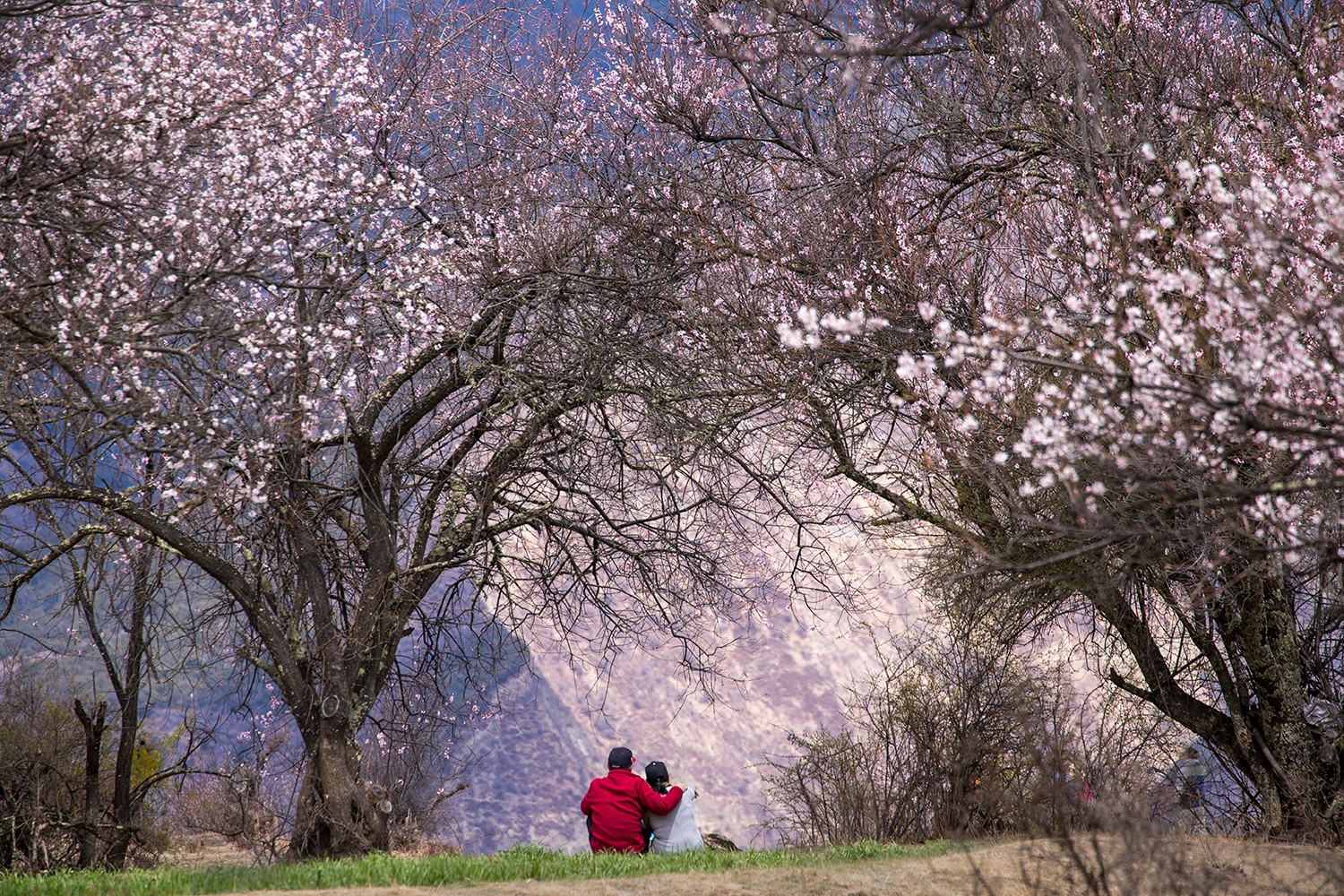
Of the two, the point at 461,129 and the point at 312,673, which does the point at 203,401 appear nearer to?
the point at 312,673

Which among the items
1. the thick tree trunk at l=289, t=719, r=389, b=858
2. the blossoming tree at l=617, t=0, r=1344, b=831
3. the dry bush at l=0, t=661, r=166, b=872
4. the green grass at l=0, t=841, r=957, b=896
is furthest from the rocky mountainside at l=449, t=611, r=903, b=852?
the green grass at l=0, t=841, r=957, b=896

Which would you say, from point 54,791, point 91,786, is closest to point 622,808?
point 91,786

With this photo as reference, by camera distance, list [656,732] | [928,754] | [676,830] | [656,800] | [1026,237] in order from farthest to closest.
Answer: [656,732] < [928,754] < [676,830] < [656,800] < [1026,237]

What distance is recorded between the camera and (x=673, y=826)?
9.04 m

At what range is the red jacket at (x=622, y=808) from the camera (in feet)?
29.1

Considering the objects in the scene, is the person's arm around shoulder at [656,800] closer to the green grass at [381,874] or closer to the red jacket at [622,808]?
the red jacket at [622,808]

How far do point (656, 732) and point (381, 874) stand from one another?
2786 centimetres

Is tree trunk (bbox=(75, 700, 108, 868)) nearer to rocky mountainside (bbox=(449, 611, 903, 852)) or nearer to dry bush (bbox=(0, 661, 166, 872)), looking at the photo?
dry bush (bbox=(0, 661, 166, 872))

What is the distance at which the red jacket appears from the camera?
886 centimetres

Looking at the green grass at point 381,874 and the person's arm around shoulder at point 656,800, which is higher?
the person's arm around shoulder at point 656,800

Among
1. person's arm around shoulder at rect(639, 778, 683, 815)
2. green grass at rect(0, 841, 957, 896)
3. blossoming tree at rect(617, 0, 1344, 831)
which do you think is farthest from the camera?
person's arm around shoulder at rect(639, 778, 683, 815)

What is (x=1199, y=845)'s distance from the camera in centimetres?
806

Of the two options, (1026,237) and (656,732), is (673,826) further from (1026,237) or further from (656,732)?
(656,732)

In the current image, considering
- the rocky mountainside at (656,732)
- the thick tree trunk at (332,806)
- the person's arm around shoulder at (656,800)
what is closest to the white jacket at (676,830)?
the person's arm around shoulder at (656,800)
